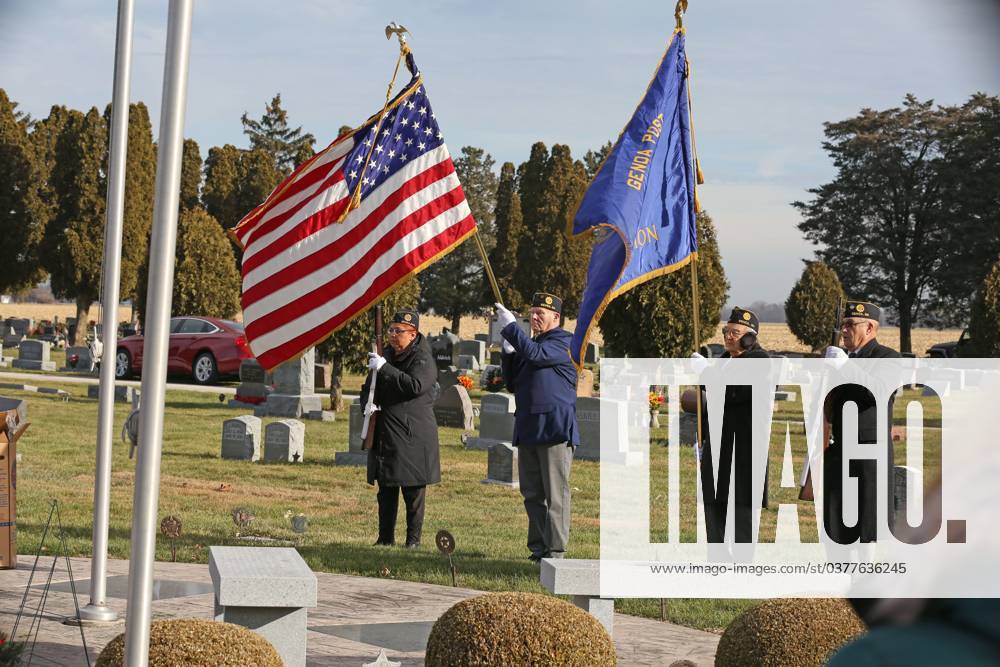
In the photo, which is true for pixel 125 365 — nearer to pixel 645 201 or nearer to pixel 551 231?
pixel 645 201

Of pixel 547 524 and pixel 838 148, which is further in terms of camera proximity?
pixel 838 148

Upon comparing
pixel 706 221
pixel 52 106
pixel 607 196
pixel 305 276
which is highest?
pixel 52 106

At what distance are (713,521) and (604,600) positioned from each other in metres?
3.11

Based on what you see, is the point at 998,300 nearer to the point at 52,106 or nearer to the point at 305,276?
the point at 305,276

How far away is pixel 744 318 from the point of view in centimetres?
974

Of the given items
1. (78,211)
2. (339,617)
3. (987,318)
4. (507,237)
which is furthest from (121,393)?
(507,237)

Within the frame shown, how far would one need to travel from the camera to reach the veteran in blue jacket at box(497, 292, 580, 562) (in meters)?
9.46

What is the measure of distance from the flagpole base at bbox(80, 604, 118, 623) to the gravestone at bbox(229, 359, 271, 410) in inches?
683

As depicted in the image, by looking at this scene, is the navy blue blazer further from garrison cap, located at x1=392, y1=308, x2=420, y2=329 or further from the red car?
the red car

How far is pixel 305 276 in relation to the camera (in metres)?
7.87

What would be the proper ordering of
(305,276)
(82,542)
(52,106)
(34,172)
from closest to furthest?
(305,276), (82,542), (34,172), (52,106)

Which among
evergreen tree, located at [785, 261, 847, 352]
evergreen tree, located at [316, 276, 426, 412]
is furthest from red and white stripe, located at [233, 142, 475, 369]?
evergreen tree, located at [785, 261, 847, 352]

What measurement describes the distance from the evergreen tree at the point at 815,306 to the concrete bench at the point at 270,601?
47755 mm

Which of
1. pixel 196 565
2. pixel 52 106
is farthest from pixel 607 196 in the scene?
pixel 52 106
